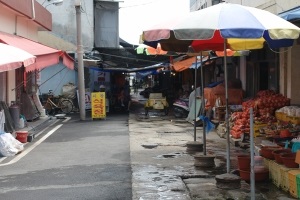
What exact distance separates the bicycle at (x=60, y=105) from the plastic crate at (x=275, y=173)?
16625 millimetres

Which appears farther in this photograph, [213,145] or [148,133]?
[148,133]

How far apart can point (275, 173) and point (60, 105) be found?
17414 millimetres

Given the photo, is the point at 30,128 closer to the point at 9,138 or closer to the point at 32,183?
the point at 9,138

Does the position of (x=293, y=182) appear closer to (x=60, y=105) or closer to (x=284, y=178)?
(x=284, y=178)

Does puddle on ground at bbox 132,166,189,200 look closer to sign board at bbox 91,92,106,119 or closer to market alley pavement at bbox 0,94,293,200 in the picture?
market alley pavement at bbox 0,94,293,200

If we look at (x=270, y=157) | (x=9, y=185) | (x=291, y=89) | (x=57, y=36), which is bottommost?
(x=9, y=185)

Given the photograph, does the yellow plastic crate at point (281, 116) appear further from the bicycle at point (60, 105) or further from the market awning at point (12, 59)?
the bicycle at point (60, 105)

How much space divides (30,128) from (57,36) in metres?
14.1

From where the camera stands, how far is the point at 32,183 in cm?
777

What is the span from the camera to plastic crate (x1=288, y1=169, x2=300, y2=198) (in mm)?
6309

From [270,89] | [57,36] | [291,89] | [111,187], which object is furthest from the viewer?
[57,36]

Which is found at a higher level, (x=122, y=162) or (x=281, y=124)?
(x=281, y=124)

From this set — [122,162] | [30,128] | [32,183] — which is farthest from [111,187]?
[30,128]

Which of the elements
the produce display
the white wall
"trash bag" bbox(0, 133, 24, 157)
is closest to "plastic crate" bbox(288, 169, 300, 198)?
the produce display
